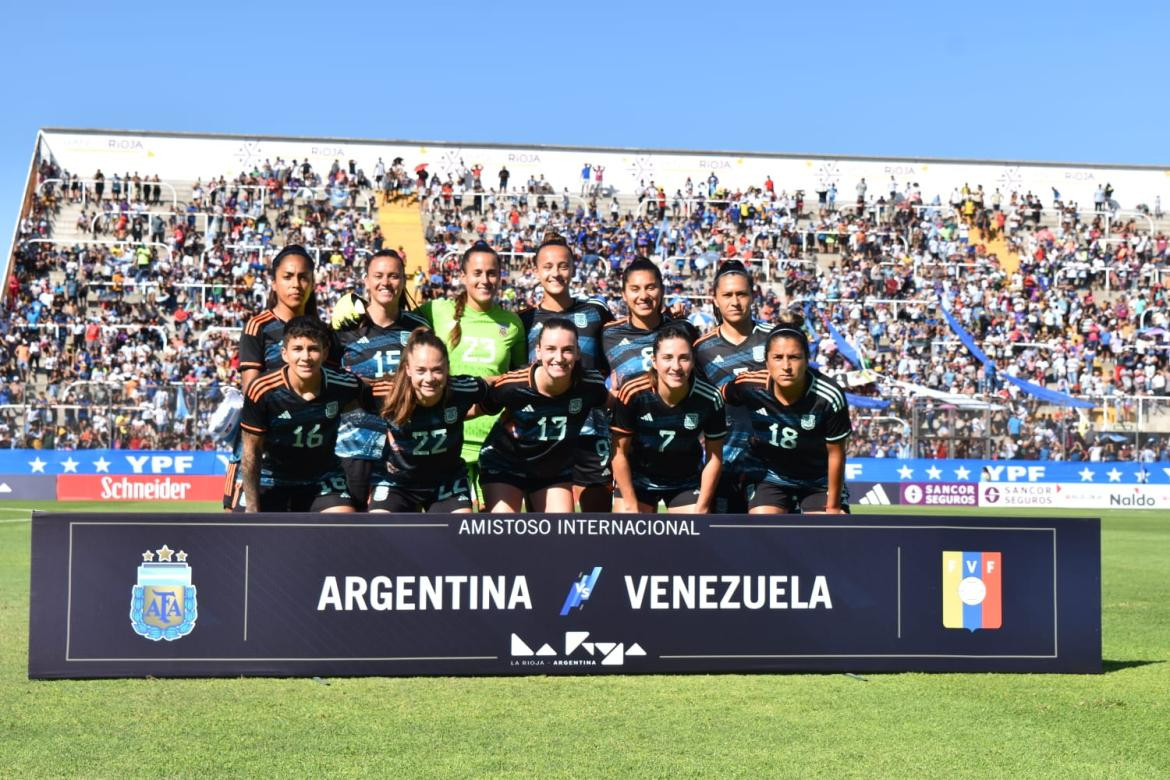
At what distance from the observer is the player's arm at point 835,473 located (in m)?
7.83

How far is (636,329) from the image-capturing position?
28.5ft

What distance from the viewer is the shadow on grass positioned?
764 cm

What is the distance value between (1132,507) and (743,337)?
25.0 m

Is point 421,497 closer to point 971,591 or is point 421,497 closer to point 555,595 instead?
point 555,595

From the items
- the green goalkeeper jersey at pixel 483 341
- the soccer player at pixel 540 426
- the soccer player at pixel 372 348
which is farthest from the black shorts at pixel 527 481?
the soccer player at pixel 372 348

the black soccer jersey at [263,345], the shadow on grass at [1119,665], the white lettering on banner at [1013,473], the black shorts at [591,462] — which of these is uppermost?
the black soccer jersey at [263,345]

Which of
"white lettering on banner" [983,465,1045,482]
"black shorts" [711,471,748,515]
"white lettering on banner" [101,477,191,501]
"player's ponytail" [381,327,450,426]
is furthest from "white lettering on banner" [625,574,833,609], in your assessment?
"white lettering on banner" [983,465,1045,482]

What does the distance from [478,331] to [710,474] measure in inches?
75.1

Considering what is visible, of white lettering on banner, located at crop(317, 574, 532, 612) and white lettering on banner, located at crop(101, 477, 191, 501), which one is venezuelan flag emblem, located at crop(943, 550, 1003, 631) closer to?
white lettering on banner, located at crop(317, 574, 532, 612)

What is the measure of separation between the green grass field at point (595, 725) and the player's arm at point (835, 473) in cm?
113

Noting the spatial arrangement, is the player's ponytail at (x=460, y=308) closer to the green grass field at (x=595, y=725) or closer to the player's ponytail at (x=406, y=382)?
the player's ponytail at (x=406, y=382)

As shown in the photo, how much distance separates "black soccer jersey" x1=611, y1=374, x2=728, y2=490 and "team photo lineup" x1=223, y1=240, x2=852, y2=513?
10 mm

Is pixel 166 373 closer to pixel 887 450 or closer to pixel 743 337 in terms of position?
pixel 887 450

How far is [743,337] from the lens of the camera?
8648 millimetres
